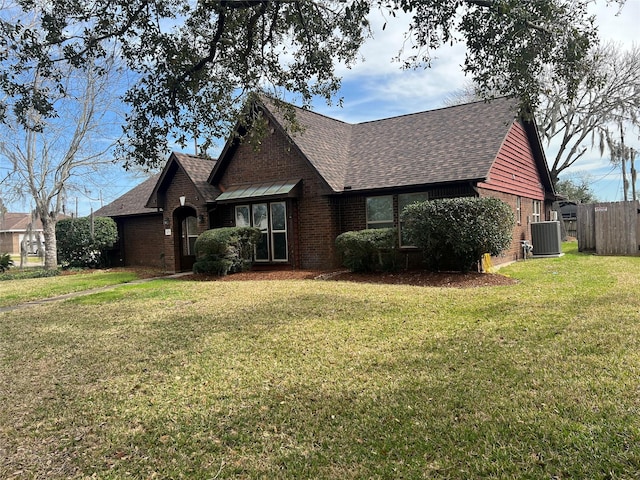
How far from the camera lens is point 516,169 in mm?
17125

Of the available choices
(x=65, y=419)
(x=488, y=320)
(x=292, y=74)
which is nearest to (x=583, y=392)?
(x=488, y=320)

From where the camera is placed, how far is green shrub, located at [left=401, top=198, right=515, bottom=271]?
1155 cm

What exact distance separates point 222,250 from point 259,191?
8.95ft

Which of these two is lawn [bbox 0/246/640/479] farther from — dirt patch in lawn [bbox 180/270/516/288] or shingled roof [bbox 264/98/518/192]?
shingled roof [bbox 264/98/518/192]

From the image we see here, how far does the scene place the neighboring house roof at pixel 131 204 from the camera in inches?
891

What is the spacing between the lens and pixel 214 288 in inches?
482

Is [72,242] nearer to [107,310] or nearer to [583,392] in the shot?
[107,310]

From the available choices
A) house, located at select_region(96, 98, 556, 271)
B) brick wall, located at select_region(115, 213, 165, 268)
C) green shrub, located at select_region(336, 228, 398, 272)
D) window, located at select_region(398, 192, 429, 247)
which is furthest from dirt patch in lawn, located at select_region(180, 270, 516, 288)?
brick wall, located at select_region(115, 213, 165, 268)

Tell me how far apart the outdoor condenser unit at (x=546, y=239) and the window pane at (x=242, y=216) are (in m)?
11.8

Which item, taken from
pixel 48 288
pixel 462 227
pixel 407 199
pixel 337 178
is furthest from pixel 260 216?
pixel 462 227

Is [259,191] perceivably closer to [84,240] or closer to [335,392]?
[84,240]

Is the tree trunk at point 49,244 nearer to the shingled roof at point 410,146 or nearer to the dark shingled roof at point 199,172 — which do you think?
the dark shingled roof at point 199,172

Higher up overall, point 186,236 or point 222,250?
point 186,236

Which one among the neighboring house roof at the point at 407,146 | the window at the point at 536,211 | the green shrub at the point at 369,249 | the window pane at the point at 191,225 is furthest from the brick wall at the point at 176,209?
the window at the point at 536,211
